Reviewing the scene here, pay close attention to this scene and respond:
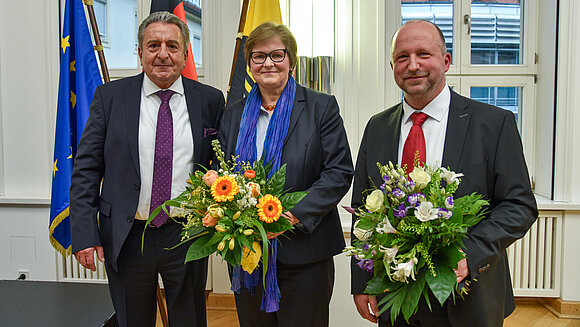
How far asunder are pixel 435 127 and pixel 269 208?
631 millimetres

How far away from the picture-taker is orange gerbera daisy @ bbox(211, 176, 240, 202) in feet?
4.64

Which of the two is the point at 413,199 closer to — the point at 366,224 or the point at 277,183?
the point at 366,224

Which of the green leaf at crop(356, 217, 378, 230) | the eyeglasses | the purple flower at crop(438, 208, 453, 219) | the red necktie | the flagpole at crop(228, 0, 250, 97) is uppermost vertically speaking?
the flagpole at crop(228, 0, 250, 97)

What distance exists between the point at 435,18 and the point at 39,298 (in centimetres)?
340

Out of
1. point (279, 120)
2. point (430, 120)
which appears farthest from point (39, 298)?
point (430, 120)

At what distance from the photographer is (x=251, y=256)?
154 cm

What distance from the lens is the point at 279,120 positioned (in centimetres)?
184

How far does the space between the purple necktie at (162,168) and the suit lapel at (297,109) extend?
1.72 ft

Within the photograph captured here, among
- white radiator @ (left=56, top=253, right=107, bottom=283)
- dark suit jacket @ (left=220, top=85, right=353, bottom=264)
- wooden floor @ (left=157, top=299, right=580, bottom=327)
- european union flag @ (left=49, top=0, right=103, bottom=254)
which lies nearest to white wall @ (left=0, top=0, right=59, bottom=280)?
white radiator @ (left=56, top=253, right=107, bottom=283)

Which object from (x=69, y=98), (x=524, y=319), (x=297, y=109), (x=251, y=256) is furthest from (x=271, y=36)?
(x=524, y=319)

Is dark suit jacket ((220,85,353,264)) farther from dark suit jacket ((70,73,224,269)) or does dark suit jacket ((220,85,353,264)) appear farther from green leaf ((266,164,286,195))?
dark suit jacket ((70,73,224,269))

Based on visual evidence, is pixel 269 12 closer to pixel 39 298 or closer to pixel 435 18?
pixel 435 18

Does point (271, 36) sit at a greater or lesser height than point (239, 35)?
lesser

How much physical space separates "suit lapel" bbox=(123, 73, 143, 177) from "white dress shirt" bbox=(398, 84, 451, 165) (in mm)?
1091
